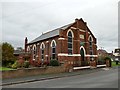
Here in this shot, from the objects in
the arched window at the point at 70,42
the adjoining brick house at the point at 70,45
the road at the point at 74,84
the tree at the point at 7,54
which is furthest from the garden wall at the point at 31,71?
the tree at the point at 7,54

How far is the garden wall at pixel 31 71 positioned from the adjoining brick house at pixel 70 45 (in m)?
4.37

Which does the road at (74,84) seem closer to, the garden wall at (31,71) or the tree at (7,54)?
the garden wall at (31,71)

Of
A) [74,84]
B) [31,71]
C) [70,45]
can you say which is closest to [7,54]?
[70,45]

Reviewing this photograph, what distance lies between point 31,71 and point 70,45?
45.3 ft

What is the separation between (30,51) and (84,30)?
48.5ft

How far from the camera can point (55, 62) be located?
27688 millimetres

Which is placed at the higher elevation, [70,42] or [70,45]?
[70,42]

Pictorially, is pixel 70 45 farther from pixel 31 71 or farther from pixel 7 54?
pixel 7 54

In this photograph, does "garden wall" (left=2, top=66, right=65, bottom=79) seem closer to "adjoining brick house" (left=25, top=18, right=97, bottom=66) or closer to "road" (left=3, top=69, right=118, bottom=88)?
"road" (left=3, top=69, right=118, bottom=88)

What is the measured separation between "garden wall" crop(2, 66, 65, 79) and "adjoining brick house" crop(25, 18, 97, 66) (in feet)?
14.3

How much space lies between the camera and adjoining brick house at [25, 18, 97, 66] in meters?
32.6

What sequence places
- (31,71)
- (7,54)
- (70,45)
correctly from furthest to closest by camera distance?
(7,54) < (70,45) < (31,71)

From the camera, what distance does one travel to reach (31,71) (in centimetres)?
2217

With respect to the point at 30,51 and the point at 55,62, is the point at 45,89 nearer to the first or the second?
the point at 55,62
